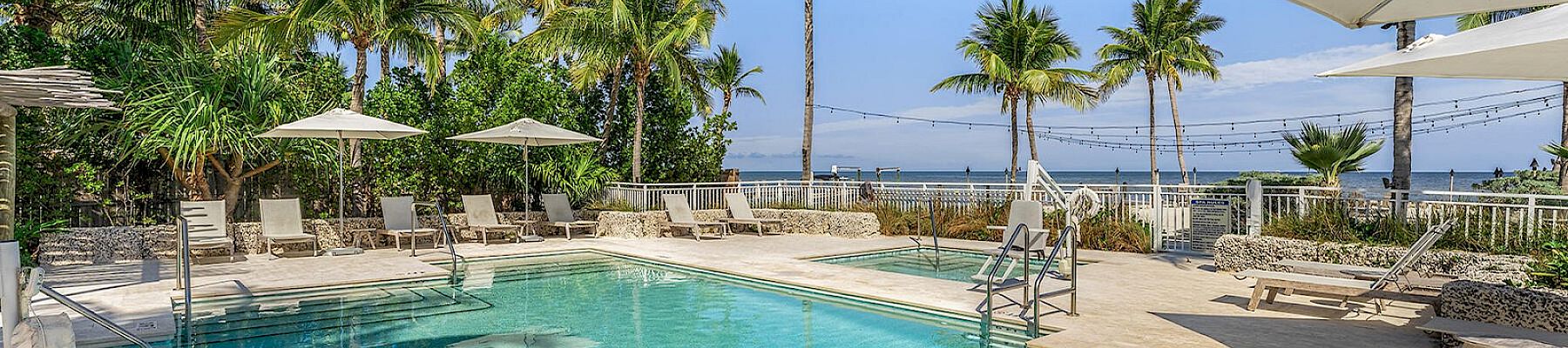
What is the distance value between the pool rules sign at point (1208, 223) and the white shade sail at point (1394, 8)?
6.43m

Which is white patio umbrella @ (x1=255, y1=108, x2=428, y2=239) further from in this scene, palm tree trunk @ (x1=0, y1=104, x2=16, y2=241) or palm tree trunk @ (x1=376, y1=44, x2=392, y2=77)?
palm tree trunk @ (x1=0, y1=104, x2=16, y2=241)

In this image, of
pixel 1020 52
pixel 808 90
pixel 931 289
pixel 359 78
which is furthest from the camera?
pixel 1020 52

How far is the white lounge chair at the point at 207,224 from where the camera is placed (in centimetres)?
1038

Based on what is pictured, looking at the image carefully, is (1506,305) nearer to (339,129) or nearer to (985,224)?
(985,224)

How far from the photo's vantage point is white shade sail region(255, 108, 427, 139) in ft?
35.2

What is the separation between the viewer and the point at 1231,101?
52.8 meters

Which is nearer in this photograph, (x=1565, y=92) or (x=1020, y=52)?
(x=1565, y=92)

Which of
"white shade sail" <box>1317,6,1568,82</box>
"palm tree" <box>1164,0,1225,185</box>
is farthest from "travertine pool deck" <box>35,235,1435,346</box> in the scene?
"palm tree" <box>1164,0,1225,185</box>

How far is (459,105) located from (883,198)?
7.43 m

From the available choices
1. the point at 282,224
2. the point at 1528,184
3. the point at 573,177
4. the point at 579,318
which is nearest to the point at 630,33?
the point at 573,177

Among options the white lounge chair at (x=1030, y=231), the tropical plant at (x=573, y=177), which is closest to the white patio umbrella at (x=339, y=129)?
the tropical plant at (x=573, y=177)

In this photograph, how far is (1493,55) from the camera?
3.74 metres

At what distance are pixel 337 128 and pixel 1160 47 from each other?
23612 millimetres

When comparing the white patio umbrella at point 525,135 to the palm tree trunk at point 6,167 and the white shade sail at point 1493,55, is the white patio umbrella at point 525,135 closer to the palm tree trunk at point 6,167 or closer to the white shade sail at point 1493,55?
the palm tree trunk at point 6,167
